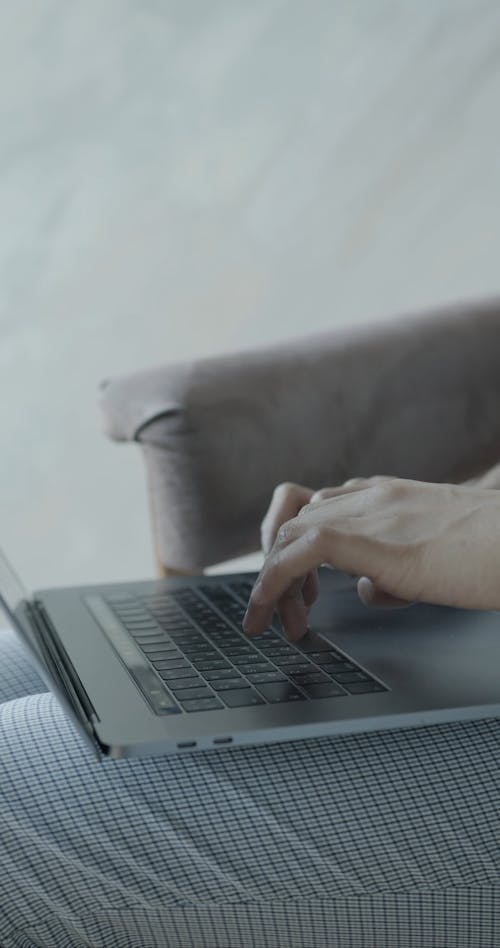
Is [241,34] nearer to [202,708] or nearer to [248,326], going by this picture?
[248,326]

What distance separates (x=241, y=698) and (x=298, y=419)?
0.72 metres

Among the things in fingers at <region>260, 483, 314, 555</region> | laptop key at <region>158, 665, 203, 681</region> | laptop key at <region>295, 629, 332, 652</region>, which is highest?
fingers at <region>260, 483, 314, 555</region>

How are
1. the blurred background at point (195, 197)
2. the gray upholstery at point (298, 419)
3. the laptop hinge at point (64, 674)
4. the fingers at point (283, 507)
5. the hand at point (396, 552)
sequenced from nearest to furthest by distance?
the laptop hinge at point (64, 674)
the hand at point (396, 552)
the fingers at point (283, 507)
the gray upholstery at point (298, 419)
the blurred background at point (195, 197)

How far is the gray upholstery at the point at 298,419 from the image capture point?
119 centimetres

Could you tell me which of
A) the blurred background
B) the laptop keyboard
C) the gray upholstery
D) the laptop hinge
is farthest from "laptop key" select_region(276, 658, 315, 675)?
the blurred background

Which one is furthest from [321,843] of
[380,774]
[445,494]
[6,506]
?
[6,506]

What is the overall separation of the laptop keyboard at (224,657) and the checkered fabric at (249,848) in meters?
0.03

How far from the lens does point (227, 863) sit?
539 mm

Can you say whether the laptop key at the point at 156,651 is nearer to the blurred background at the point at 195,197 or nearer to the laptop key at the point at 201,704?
the laptop key at the point at 201,704

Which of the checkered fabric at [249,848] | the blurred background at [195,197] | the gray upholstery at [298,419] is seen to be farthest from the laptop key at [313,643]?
the blurred background at [195,197]

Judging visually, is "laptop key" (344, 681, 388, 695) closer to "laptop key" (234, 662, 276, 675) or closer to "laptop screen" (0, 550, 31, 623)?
"laptop key" (234, 662, 276, 675)

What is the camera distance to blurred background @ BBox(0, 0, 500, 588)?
2.51 m

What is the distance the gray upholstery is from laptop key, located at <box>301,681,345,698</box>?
2.01ft

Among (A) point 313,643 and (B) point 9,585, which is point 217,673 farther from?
(B) point 9,585
